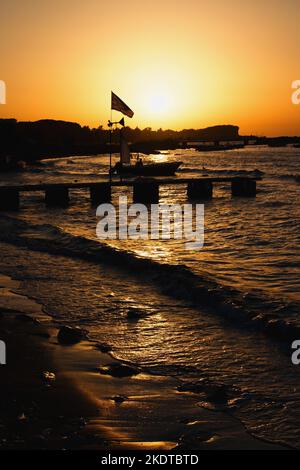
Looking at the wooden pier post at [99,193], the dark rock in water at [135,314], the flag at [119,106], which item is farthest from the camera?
the wooden pier post at [99,193]

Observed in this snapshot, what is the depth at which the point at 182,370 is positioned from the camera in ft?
27.7

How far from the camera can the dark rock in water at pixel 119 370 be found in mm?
8180

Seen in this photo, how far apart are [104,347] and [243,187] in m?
34.8

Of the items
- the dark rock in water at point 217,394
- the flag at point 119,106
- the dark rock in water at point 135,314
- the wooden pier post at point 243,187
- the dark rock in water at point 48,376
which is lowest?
the dark rock in water at point 217,394

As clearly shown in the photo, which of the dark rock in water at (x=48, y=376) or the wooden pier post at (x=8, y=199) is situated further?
the wooden pier post at (x=8, y=199)

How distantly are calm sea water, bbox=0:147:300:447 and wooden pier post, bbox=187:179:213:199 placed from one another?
14807mm

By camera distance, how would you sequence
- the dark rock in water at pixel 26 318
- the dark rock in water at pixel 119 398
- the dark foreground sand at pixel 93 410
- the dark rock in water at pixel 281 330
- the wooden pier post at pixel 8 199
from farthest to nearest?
the wooden pier post at pixel 8 199 → the dark rock in water at pixel 26 318 → the dark rock in water at pixel 281 330 → the dark rock in water at pixel 119 398 → the dark foreground sand at pixel 93 410

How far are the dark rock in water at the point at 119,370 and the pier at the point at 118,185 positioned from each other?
25898 millimetres

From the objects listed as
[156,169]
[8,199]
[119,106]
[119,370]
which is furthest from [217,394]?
[156,169]

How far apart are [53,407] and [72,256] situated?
12.1 meters

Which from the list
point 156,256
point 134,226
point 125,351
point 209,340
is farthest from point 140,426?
point 134,226

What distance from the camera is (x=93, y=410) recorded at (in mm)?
6887

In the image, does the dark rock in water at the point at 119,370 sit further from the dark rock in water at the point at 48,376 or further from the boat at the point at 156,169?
the boat at the point at 156,169

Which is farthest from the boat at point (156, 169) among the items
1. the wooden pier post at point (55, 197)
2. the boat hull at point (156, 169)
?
the wooden pier post at point (55, 197)
